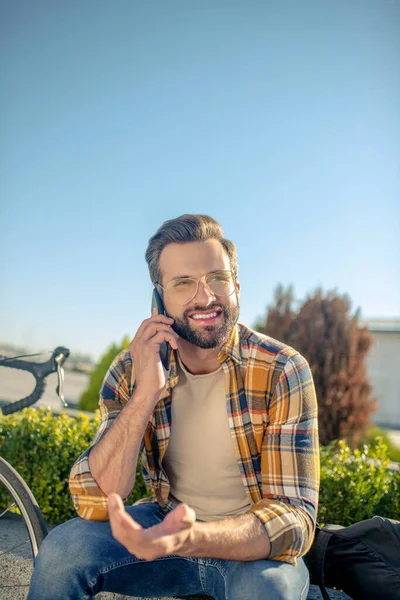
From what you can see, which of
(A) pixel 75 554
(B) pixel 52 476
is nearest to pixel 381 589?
(A) pixel 75 554

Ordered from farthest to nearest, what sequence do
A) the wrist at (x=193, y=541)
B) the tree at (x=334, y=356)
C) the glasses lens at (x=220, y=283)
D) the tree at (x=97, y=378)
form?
the tree at (x=97, y=378) → the tree at (x=334, y=356) → the glasses lens at (x=220, y=283) → the wrist at (x=193, y=541)

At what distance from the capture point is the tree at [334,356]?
6625 millimetres

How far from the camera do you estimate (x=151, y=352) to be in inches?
83.1

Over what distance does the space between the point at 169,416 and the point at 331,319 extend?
511cm

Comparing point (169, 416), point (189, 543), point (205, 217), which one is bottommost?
point (189, 543)

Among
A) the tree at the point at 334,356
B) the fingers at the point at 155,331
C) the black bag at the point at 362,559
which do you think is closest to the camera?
the black bag at the point at 362,559

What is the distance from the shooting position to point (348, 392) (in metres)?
6.65

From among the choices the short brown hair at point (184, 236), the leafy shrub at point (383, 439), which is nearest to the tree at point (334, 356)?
the leafy shrub at point (383, 439)

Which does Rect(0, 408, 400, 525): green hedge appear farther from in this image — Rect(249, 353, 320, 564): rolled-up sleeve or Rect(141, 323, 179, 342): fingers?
Rect(141, 323, 179, 342): fingers

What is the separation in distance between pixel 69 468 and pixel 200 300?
2.01 metres

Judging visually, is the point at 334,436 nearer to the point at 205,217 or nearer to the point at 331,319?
the point at 331,319

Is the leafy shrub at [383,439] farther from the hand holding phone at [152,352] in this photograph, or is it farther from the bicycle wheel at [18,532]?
the hand holding phone at [152,352]

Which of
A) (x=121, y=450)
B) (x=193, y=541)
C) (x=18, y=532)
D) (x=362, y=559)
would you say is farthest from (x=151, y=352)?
(x=18, y=532)

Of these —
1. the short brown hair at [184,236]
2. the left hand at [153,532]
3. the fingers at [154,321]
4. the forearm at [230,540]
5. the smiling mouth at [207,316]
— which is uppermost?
the short brown hair at [184,236]
